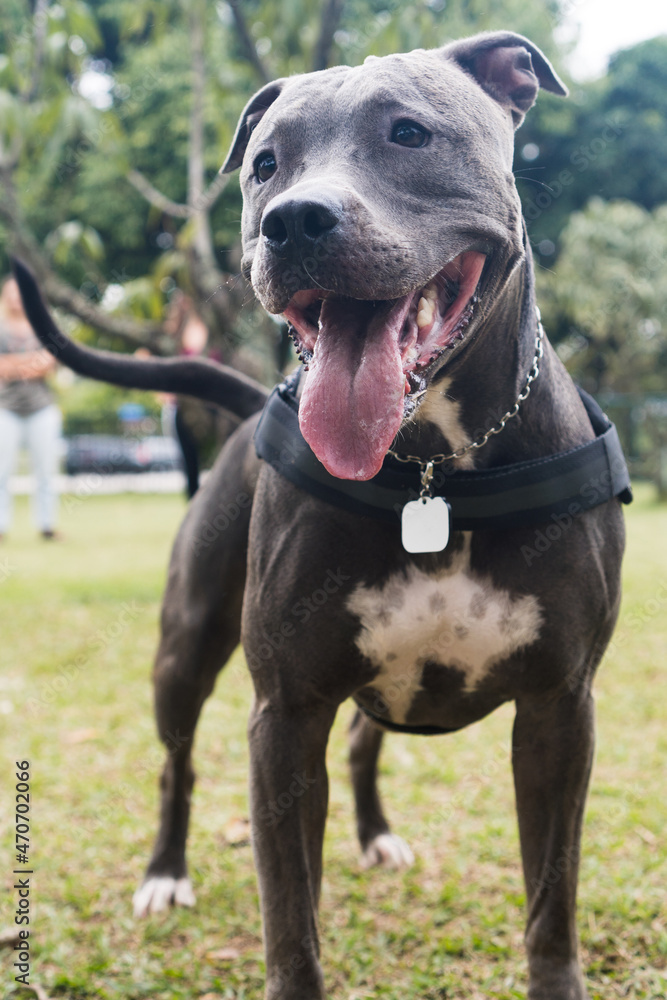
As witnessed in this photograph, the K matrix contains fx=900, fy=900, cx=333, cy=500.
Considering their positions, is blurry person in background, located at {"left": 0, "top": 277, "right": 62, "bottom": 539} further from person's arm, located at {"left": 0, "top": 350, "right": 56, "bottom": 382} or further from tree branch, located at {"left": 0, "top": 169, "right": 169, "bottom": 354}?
tree branch, located at {"left": 0, "top": 169, "right": 169, "bottom": 354}

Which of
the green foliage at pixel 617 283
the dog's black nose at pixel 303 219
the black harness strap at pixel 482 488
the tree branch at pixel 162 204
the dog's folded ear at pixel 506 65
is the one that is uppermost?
the dog's folded ear at pixel 506 65

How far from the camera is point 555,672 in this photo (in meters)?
1.87

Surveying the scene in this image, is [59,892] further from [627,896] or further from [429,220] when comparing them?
[429,220]

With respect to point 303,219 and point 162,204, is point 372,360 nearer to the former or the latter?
point 303,219

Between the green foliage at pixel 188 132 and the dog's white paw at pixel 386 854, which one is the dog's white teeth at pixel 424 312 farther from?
the green foliage at pixel 188 132

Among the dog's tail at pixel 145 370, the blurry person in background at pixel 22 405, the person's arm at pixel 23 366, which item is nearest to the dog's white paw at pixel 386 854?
the dog's tail at pixel 145 370

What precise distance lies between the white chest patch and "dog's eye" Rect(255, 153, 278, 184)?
0.87m

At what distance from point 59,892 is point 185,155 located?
14.5 meters

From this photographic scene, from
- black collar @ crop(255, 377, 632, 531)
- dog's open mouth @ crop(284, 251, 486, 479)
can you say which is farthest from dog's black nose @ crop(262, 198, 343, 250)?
black collar @ crop(255, 377, 632, 531)

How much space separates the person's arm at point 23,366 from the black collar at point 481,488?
6347 mm

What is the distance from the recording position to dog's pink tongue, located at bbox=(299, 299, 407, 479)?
62.5 inches

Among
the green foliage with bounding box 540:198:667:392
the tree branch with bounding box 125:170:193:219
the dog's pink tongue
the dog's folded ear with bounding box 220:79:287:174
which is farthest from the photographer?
the green foliage with bounding box 540:198:667:392

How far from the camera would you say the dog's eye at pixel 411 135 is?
5.49 feet

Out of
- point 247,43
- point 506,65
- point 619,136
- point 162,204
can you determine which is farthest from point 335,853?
point 619,136
